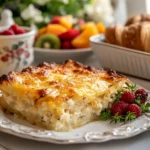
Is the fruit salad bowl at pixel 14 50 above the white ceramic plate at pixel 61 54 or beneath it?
above

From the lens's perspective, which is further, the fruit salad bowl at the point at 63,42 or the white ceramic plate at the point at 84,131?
the fruit salad bowl at the point at 63,42

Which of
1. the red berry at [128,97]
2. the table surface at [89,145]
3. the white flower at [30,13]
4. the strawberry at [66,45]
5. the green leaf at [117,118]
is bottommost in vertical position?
the table surface at [89,145]

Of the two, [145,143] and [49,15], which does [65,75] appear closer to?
[145,143]

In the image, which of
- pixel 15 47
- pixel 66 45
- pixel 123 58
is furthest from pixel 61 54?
pixel 123 58

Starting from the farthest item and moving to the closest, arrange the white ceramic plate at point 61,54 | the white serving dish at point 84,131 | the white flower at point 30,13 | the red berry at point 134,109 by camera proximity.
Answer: the white flower at point 30,13 < the white ceramic plate at point 61,54 < the red berry at point 134,109 < the white serving dish at point 84,131

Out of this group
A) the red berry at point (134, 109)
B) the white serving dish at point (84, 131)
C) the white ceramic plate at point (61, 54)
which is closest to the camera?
the white serving dish at point (84, 131)

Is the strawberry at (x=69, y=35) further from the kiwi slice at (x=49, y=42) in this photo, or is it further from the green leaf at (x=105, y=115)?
the green leaf at (x=105, y=115)

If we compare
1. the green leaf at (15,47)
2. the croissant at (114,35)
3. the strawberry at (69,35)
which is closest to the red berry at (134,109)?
the croissant at (114,35)

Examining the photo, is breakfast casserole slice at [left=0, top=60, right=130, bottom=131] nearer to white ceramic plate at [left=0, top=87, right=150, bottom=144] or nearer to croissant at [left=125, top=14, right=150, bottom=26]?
white ceramic plate at [left=0, top=87, right=150, bottom=144]

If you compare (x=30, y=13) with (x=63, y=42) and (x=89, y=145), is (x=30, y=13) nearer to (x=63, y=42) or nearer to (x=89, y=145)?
(x=63, y=42)

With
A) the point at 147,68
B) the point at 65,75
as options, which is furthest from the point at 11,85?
the point at 147,68
